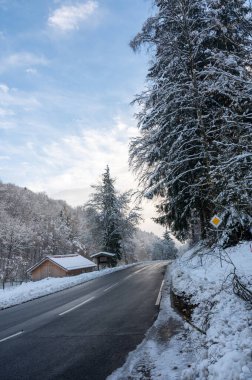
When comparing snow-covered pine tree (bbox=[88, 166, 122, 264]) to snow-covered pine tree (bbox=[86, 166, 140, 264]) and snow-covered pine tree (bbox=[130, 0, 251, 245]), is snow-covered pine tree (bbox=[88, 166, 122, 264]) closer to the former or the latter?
snow-covered pine tree (bbox=[86, 166, 140, 264])

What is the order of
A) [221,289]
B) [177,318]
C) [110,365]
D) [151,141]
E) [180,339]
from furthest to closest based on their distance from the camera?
[151,141], [177,318], [221,289], [180,339], [110,365]

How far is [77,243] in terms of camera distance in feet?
239

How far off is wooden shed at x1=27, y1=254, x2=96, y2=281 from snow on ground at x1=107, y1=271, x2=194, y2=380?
105ft

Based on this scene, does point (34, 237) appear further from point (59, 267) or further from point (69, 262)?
point (59, 267)

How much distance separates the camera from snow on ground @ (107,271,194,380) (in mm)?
4155

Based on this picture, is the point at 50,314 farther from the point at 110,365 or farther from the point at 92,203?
the point at 92,203

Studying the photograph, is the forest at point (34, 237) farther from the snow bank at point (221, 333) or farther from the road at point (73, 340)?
the snow bank at point (221, 333)

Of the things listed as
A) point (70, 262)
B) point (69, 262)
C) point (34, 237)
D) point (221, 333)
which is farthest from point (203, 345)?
point (34, 237)

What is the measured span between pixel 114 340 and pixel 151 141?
8.38m

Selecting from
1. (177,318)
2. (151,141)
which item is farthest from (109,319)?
(151,141)

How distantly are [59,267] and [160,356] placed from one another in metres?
35.8

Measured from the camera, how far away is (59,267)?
38219mm

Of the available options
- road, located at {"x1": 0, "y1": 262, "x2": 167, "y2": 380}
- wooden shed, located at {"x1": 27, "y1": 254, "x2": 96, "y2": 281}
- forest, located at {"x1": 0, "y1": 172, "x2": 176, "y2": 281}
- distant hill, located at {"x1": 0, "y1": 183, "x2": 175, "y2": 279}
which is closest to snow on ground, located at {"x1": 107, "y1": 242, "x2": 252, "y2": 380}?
road, located at {"x1": 0, "y1": 262, "x2": 167, "y2": 380}

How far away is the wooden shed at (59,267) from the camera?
37219 mm
